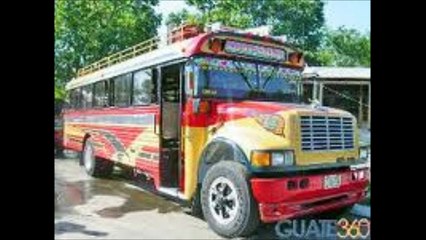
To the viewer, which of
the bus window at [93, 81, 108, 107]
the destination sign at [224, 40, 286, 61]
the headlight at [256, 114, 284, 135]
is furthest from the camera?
the bus window at [93, 81, 108, 107]

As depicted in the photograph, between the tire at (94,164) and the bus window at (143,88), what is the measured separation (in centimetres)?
47

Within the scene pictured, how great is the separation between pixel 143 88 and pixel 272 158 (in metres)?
1.05

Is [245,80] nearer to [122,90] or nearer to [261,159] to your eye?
[261,159]

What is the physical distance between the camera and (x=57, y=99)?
138 inches

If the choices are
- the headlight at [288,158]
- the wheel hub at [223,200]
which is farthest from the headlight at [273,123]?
the wheel hub at [223,200]

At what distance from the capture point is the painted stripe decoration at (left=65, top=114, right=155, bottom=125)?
12.2ft

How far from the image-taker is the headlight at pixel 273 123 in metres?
3.39

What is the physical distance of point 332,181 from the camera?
3510 mm

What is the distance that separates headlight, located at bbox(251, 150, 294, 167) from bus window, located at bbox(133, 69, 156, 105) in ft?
2.78

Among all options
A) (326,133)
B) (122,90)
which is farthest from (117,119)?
(326,133)

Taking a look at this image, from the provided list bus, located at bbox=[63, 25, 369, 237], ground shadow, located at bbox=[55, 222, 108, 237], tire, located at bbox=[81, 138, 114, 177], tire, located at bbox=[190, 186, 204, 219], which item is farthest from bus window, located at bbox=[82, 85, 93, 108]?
tire, located at bbox=[190, 186, 204, 219]

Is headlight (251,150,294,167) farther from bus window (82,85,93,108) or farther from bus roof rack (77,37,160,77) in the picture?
bus window (82,85,93,108)

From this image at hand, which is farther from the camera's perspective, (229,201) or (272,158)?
(229,201)

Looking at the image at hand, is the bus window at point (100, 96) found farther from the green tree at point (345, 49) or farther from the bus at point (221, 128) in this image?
the green tree at point (345, 49)
